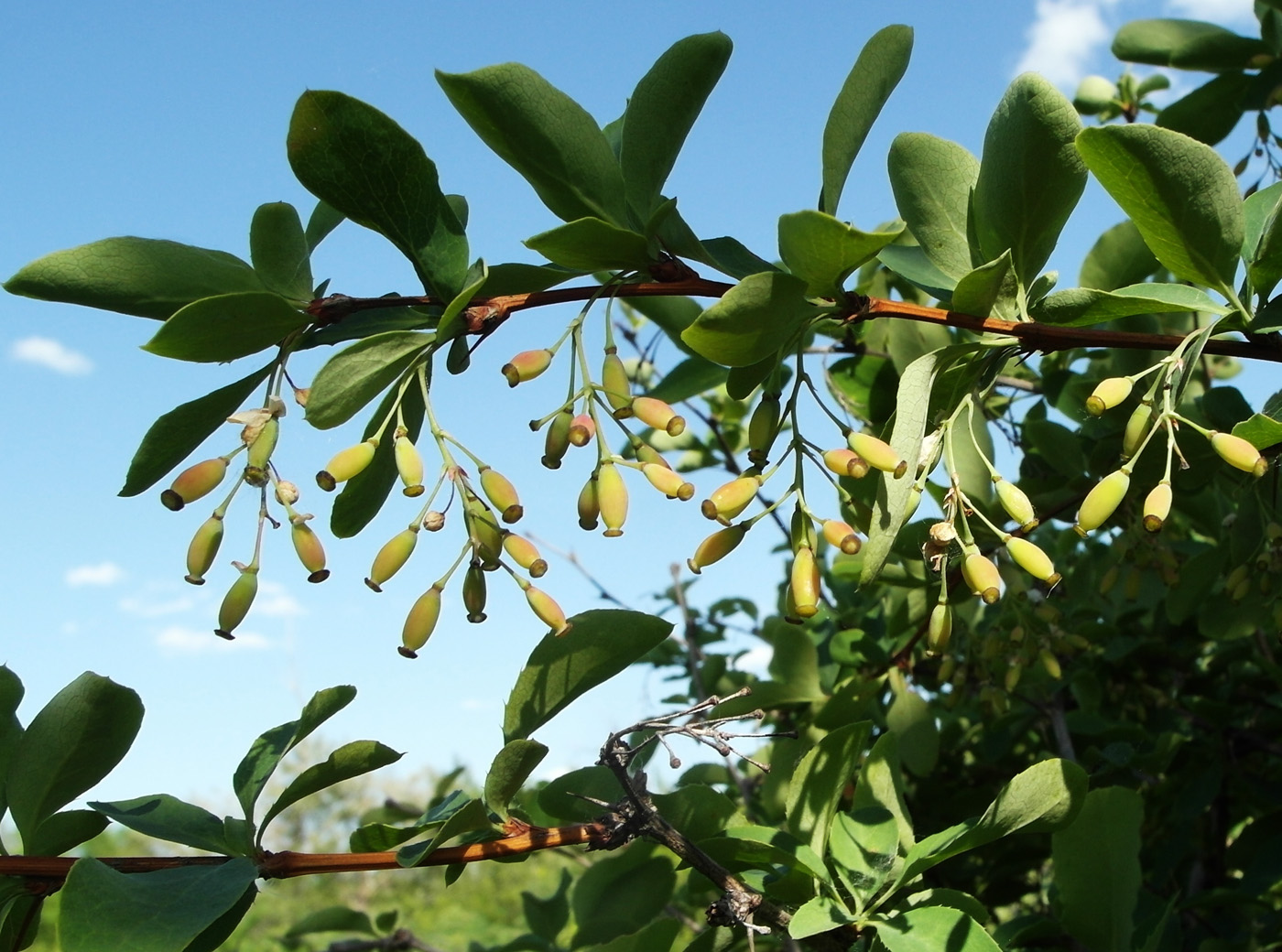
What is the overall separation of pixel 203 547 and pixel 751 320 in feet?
2.08

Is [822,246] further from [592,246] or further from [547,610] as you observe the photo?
[547,610]

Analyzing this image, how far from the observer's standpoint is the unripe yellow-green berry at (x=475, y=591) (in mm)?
1204

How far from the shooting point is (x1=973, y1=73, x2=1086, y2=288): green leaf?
43.3 inches

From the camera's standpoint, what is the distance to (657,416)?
121 centimetres

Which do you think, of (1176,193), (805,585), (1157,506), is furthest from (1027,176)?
(805,585)

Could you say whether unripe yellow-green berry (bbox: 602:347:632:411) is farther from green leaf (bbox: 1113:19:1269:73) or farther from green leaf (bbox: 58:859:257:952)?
green leaf (bbox: 1113:19:1269:73)

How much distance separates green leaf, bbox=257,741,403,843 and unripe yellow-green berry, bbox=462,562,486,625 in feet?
0.61

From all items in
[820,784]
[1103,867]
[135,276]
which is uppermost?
[135,276]

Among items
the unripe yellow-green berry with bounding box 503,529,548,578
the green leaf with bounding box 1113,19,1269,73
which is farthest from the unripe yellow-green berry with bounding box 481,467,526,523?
the green leaf with bounding box 1113,19,1269,73

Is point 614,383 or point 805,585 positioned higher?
point 614,383

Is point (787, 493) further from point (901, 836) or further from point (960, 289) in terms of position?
point (901, 836)

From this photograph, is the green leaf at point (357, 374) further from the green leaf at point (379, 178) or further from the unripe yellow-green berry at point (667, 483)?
the unripe yellow-green berry at point (667, 483)

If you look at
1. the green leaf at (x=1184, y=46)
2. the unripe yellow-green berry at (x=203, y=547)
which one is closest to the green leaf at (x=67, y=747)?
the unripe yellow-green berry at (x=203, y=547)

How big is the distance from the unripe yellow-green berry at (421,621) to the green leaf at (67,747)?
0.35 m
